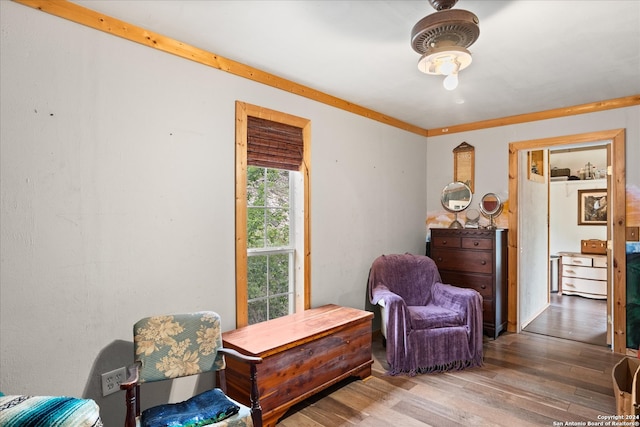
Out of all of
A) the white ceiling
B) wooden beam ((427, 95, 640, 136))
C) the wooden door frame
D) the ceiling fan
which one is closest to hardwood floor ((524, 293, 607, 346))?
the wooden door frame

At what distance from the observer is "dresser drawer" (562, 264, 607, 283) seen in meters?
5.61

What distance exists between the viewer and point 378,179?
399 cm

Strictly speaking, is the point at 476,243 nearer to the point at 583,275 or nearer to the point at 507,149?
the point at 507,149

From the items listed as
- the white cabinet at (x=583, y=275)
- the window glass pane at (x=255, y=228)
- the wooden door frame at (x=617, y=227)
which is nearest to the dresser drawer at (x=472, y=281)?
the wooden door frame at (x=617, y=227)

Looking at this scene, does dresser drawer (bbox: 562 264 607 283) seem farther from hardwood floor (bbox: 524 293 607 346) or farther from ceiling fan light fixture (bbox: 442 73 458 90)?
ceiling fan light fixture (bbox: 442 73 458 90)

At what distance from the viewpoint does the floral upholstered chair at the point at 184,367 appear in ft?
5.49

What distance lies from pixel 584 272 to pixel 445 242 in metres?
3.28

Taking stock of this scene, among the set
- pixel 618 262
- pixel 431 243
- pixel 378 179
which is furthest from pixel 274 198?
pixel 618 262

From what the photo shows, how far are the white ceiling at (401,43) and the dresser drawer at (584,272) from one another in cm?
342

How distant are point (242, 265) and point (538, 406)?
91.6 inches

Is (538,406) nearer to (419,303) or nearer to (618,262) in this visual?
(419,303)

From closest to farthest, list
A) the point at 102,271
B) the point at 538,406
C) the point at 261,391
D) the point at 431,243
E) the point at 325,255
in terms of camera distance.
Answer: the point at 102,271 < the point at 261,391 < the point at 538,406 < the point at 325,255 < the point at 431,243

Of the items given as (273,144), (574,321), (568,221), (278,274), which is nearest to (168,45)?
(273,144)

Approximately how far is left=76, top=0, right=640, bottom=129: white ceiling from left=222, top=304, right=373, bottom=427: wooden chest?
1972 mm
